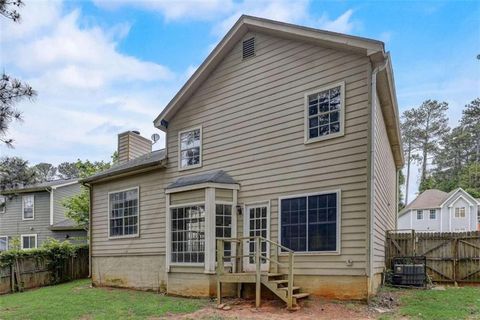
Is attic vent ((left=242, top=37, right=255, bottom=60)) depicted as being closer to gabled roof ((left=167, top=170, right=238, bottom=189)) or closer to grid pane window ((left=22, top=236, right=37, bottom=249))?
gabled roof ((left=167, top=170, right=238, bottom=189))

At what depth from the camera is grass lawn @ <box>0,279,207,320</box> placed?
819cm

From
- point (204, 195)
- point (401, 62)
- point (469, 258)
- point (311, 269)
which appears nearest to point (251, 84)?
point (204, 195)

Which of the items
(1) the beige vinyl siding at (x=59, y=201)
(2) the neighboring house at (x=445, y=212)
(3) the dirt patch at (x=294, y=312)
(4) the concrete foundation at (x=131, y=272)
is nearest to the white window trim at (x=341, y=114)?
(3) the dirt patch at (x=294, y=312)

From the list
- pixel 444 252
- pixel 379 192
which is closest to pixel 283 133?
pixel 379 192

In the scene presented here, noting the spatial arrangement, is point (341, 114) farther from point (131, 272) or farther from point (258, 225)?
point (131, 272)

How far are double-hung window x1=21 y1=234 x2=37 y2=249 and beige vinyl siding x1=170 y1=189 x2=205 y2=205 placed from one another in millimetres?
16932

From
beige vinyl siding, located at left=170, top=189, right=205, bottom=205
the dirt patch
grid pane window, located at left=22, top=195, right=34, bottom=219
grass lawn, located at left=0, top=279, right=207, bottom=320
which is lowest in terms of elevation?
grass lawn, located at left=0, top=279, right=207, bottom=320

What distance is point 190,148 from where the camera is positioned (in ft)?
38.5

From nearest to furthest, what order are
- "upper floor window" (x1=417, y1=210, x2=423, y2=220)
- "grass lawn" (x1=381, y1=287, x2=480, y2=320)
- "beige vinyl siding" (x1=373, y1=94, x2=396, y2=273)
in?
1. "grass lawn" (x1=381, y1=287, x2=480, y2=320)
2. "beige vinyl siding" (x1=373, y1=94, x2=396, y2=273)
3. "upper floor window" (x1=417, y1=210, x2=423, y2=220)

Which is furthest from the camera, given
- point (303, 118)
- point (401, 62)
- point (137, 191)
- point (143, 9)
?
point (401, 62)

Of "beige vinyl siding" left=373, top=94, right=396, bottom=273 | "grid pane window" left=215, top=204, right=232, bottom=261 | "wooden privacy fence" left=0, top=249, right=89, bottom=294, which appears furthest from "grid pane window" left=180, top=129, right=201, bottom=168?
"wooden privacy fence" left=0, top=249, right=89, bottom=294

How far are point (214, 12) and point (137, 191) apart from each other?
6496mm

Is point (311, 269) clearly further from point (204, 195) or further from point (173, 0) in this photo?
point (173, 0)

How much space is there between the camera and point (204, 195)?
32.8ft
